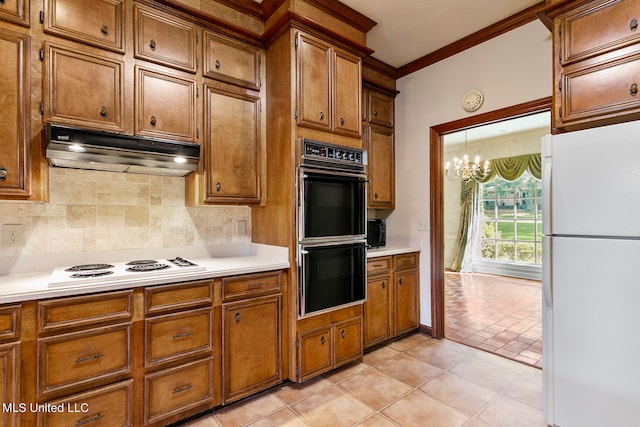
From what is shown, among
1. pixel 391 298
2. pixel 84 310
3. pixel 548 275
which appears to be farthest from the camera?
pixel 391 298

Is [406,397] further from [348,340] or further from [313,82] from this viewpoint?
[313,82]

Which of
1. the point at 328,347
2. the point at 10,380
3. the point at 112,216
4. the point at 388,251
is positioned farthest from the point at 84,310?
the point at 388,251

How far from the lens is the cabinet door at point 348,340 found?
256 centimetres

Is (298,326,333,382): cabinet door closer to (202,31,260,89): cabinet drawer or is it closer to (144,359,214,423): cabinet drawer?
(144,359,214,423): cabinet drawer

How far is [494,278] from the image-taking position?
6.43 metres

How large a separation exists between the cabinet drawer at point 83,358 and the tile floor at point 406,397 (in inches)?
23.7

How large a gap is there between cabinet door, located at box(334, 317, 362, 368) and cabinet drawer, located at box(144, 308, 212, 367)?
1.03m

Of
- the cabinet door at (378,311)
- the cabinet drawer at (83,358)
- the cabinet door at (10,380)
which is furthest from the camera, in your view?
the cabinet door at (378,311)

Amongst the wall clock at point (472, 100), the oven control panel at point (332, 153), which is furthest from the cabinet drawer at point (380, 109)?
the oven control panel at point (332, 153)

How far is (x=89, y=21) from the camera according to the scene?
191 cm

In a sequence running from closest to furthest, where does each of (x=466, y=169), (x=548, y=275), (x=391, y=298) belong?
(x=548, y=275) → (x=391, y=298) → (x=466, y=169)

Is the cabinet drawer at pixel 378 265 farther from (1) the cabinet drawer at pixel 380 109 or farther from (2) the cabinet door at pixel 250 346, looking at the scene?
(1) the cabinet drawer at pixel 380 109

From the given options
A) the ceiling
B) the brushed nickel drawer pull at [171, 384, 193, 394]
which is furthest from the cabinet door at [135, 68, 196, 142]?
the brushed nickel drawer pull at [171, 384, 193, 394]

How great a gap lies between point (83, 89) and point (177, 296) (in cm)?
134
